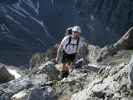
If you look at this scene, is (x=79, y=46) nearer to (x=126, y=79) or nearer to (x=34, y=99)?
(x=34, y=99)

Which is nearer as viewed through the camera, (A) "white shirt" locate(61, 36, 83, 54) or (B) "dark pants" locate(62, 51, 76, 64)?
(A) "white shirt" locate(61, 36, 83, 54)

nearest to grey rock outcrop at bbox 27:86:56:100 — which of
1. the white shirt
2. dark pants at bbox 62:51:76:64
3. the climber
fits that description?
the climber

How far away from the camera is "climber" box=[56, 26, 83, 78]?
773 inches

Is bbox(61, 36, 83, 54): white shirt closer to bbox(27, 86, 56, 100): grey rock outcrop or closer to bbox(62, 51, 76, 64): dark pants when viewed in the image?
bbox(62, 51, 76, 64): dark pants

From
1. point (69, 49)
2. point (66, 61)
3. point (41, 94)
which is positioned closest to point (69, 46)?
point (69, 49)

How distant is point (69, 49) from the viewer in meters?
20.1

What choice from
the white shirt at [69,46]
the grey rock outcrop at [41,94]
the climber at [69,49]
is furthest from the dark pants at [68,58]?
the grey rock outcrop at [41,94]

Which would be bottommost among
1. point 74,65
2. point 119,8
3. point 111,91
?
point 111,91

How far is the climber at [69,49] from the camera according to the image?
1962 centimetres

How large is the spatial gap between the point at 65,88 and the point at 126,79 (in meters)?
3.56

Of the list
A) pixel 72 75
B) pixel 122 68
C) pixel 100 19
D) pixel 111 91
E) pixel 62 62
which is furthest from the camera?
pixel 100 19

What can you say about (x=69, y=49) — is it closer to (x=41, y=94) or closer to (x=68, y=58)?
(x=68, y=58)

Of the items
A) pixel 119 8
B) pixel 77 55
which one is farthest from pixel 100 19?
pixel 77 55

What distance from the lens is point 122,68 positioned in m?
15.3
